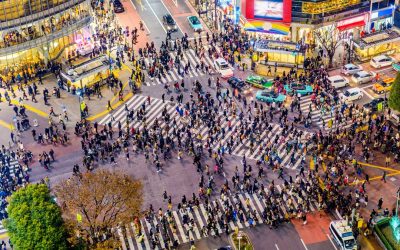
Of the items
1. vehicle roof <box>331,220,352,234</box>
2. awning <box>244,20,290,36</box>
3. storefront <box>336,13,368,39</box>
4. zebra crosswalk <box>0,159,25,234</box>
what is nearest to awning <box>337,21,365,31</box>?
storefront <box>336,13,368,39</box>

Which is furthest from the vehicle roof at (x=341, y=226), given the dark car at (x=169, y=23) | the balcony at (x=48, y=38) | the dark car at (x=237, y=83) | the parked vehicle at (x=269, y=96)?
the dark car at (x=169, y=23)

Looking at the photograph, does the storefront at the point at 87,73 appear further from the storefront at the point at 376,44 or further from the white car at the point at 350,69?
the storefront at the point at 376,44

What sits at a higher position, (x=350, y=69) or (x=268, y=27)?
(x=268, y=27)

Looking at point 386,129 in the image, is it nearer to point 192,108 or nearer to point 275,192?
point 275,192

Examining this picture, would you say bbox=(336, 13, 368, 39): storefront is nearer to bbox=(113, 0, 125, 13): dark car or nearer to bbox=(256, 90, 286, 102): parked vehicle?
bbox=(256, 90, 286, 102): parked vehicle

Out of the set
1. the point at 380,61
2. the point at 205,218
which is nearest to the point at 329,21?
the point at 380,61

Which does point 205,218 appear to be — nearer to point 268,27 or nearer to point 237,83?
point 237,83
